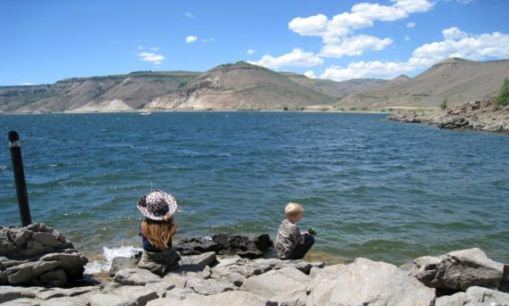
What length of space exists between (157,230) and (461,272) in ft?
20.5

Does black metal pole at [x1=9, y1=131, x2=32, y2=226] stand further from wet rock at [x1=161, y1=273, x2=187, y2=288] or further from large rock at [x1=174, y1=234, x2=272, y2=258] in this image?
wet rock at [x1=161, y1=273, x2=187, y2=288]

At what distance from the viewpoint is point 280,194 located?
24.8m

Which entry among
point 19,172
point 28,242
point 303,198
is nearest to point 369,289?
point 28,242

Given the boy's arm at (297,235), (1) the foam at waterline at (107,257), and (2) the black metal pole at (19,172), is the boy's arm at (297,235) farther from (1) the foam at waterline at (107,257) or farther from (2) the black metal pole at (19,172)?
(2) the black metal pole at (19,172)

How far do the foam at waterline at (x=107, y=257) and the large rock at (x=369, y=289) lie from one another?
6979 millimetres

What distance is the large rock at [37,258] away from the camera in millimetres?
10617

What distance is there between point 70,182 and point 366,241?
19980 millimetres

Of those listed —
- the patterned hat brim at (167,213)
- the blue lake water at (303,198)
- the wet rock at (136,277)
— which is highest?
the patterned hat brim at (167,213)

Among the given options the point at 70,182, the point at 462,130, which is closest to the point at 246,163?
the point at 70,182

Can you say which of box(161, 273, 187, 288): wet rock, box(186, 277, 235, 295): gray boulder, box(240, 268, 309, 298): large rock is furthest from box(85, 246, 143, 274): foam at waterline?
box(240, 268, 309, 298): large rock

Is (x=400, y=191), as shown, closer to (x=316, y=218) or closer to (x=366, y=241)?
(x=316, y=218)

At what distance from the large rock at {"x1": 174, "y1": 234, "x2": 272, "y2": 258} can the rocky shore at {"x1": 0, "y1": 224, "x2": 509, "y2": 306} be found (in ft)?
5.51

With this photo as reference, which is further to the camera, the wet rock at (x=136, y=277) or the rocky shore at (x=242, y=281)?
the wet rock at (x=136, y=277)

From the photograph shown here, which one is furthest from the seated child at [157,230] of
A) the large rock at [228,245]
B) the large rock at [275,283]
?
the large rock at [228,245]
